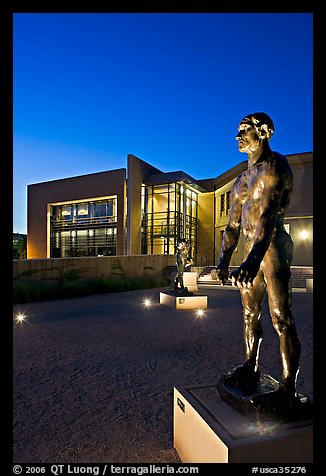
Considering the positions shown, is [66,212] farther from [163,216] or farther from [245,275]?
[245,275]

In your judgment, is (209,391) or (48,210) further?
(48,210)

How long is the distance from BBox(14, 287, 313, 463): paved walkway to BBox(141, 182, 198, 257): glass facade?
17.1 meters

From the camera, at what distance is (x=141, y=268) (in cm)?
1612

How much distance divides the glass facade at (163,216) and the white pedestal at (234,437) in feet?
73.0

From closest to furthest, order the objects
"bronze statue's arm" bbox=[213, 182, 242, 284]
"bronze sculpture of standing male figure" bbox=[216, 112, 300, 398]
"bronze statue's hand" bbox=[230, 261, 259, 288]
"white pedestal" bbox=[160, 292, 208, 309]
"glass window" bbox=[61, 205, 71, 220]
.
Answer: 1. "bronze statue's hand" bbox=[230, 261, 259, 288]
2. "bronze sculpture of standing male figure" bbox=[216, 112, 300, 398]
3. "bronze statue's arm" bbox=[213, 182, 242, 284]
4. "white pedestal" bbox=[160, 292, 208, 309]
5. "glass window" bbox=[61, 205, 71, 220]

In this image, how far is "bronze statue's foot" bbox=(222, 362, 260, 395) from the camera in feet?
7.25

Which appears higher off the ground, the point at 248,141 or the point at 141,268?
the point at 248,141

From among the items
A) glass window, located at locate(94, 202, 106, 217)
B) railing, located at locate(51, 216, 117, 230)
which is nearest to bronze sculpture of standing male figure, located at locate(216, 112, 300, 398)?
railing, located at locate(51, 216, 117, 230)

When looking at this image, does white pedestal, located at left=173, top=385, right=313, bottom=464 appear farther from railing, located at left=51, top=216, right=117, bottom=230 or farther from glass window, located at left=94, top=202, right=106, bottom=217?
glass window, located at left=94, top=202, right=106, bottom=217

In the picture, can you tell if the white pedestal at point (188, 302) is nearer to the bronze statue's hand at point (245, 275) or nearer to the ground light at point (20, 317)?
the ground light at point (20, 317)

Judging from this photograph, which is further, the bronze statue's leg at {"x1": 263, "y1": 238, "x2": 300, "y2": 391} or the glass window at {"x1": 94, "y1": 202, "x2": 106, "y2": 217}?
the glass window at {"x1": 94, "y1": 202, "x2": 106, "y2": 217}
